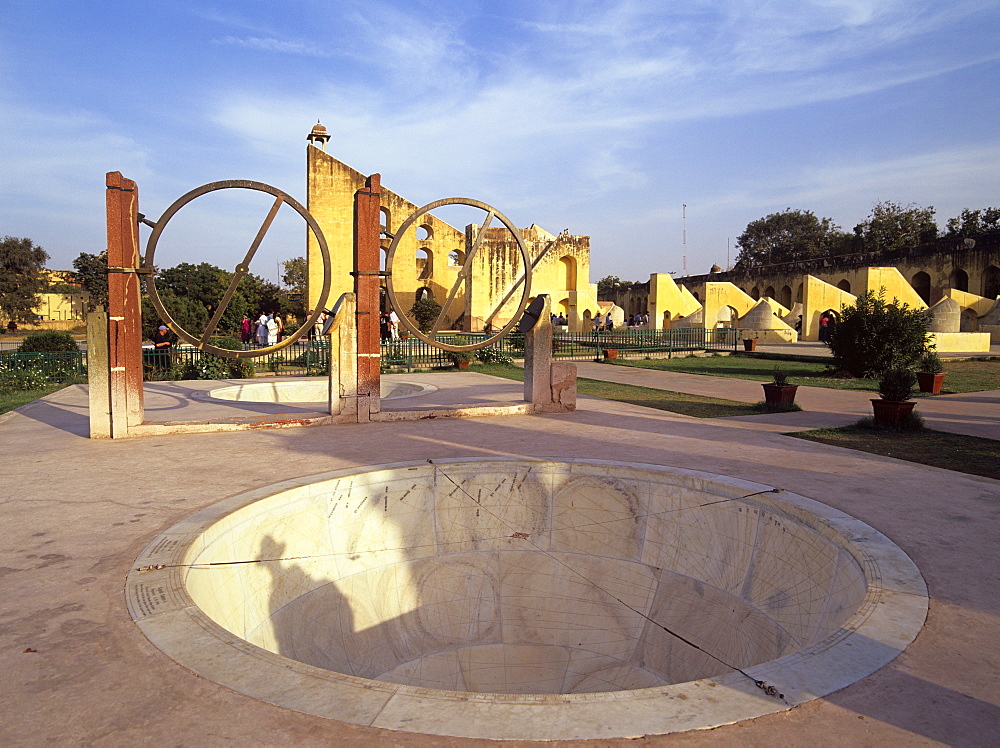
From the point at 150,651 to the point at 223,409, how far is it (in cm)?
683

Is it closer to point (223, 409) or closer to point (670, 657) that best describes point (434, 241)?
point (223, 409)

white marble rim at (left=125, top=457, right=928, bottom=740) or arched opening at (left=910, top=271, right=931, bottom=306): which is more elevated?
arched opening at (left=910, top=271, right=931, bottom=306)

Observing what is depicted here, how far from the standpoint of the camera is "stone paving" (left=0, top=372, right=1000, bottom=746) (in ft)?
6.45

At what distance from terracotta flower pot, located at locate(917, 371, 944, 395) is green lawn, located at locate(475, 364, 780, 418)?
3.86 m

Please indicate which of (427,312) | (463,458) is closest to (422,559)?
(463,458)

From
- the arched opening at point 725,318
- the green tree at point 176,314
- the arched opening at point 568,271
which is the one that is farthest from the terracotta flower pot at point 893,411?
the arched opening at point 568,271

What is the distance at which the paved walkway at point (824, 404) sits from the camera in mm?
7664

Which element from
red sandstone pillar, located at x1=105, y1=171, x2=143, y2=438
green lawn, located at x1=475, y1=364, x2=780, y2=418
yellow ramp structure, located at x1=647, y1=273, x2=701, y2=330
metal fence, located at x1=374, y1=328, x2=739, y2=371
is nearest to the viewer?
red sandstone pillar, located at x1=105, y1=171, x2=143, y2=438

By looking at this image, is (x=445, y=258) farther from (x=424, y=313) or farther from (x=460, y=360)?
(x=460, y=360)

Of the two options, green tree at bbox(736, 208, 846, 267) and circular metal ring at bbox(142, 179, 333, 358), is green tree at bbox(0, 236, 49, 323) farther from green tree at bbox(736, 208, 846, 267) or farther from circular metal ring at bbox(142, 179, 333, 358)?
green tree at bbox(736, 208, 846, 267)

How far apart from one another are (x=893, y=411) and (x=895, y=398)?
15 cm

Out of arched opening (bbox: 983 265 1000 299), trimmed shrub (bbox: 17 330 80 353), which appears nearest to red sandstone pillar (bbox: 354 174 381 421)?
trimmed shrub (bbox: 17 330 80 353)

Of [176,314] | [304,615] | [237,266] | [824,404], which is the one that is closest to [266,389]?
[237,266]

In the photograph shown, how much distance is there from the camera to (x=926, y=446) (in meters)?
6.35
